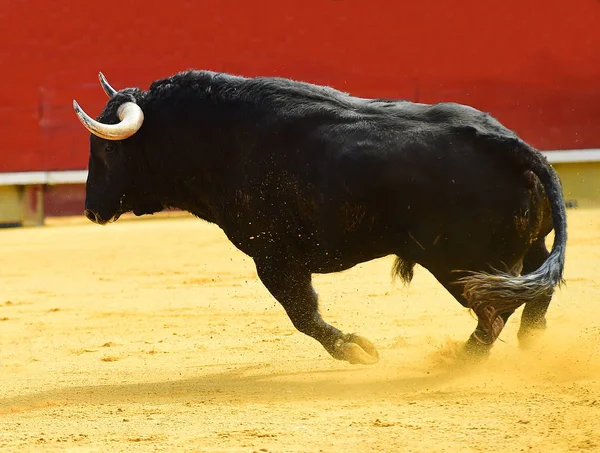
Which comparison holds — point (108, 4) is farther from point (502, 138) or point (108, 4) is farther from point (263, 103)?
point (502, 138)

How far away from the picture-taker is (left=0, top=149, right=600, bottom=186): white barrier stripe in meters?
11.0

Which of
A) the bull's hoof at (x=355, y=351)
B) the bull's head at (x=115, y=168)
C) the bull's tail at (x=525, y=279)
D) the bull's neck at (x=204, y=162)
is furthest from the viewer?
the bull's head at (x=115, y=168)

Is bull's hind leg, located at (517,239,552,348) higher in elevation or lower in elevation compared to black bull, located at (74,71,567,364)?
lower

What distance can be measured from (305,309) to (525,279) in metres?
0.99

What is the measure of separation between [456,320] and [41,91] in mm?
6756

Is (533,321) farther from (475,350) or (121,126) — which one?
(121,126)

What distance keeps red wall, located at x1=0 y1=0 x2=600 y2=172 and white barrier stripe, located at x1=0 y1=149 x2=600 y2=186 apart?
85 millimetres

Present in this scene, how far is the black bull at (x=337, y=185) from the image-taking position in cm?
387

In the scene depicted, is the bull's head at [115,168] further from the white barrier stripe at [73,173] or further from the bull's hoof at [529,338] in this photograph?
the white barrier stripe at [73,173]

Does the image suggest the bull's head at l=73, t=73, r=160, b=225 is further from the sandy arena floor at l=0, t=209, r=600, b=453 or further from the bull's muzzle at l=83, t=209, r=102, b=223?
the sandy arena floor at l=0, t=209, r=600, b=453

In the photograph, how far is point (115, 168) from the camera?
4.77 meters

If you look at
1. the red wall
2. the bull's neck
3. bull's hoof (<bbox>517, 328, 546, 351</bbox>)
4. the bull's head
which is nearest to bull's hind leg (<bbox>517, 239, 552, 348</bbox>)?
bull's hoof (<bbox>517, 328, 546, 351</bbox>)

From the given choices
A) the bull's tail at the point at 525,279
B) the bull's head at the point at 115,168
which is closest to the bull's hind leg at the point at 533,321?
the bull's tail at the point at 525,279

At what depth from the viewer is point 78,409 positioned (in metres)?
3.84
